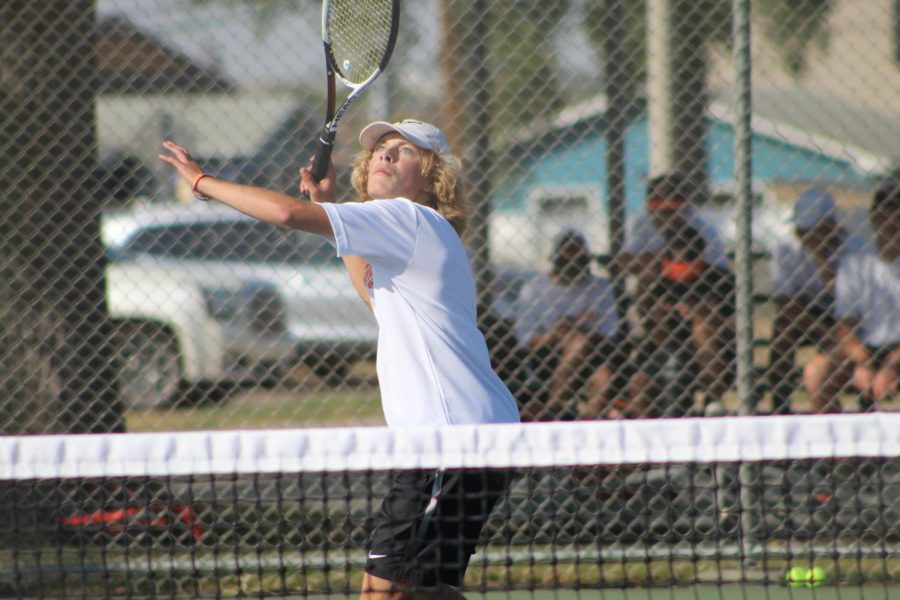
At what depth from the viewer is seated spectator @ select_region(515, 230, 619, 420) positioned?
16.9 ft

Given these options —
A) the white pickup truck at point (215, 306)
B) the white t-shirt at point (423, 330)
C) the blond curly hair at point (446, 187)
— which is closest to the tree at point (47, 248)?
the white pickup truck at point (215, 306)

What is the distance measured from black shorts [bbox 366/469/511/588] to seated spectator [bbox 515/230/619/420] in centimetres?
231

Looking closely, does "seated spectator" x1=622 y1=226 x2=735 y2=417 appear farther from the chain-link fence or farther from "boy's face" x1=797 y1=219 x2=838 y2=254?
"boy's face" x1=797 y1=219 x2=838 y2=254

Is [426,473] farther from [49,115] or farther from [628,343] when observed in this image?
[49,115]

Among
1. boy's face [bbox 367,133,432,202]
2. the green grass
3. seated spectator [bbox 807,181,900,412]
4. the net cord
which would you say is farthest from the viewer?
the green grass

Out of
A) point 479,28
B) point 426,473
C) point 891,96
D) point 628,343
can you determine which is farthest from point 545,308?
point 426,473

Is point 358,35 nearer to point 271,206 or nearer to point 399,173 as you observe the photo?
point 399,173

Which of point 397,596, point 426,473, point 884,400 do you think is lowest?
point 884,400

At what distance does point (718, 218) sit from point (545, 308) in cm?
255

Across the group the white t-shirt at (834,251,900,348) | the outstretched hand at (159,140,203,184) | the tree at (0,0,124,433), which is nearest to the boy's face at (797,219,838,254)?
the white t-shirt at (834,251,900,348)

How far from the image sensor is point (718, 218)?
24.4 ft

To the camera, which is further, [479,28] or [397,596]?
[479,28]

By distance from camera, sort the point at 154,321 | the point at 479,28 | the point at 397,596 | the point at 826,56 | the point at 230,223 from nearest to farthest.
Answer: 1. the point at 397,596
2. the point at 479,28
3. the point at 826,56
4. the point at 230,223
5. the point at 154,321

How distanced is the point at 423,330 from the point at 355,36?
1.17m
